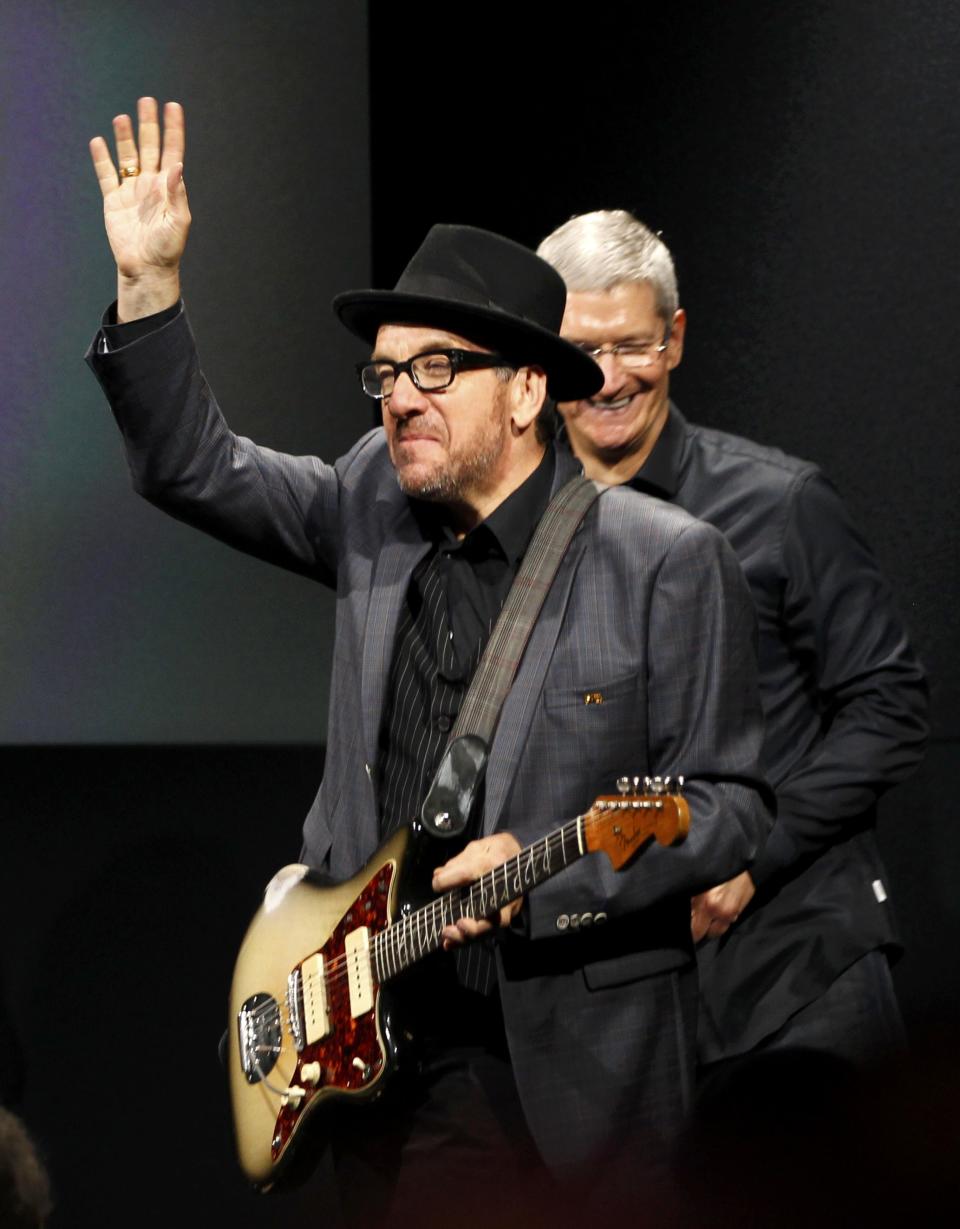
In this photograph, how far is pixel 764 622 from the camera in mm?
2953

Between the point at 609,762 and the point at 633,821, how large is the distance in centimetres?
29

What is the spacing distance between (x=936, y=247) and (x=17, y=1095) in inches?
110

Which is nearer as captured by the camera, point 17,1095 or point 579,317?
point 579,317

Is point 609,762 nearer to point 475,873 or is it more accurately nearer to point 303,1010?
point 475,873

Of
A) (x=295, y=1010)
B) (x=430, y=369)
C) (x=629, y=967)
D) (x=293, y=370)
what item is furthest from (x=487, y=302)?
(x=293, y=370)

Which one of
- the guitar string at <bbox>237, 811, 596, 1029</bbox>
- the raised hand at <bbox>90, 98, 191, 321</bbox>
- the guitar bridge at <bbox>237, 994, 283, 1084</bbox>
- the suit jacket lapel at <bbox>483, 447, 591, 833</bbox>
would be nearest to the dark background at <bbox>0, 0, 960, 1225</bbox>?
the guitar bridge at <bbox>237, 994, 283, 1084</bbox>

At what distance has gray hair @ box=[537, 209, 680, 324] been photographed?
296 centimetres

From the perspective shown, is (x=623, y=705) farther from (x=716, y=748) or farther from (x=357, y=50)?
(x=357, y=50)

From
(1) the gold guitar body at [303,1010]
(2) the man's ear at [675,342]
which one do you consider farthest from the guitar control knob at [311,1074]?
(2) the man's ear at [675,342]

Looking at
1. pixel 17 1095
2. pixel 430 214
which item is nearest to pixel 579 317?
pixel 430 214

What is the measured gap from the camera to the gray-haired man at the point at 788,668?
2.74m

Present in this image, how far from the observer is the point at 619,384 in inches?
118

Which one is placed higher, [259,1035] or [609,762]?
[609,762]

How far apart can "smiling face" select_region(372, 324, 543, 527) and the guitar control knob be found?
0.78 m
